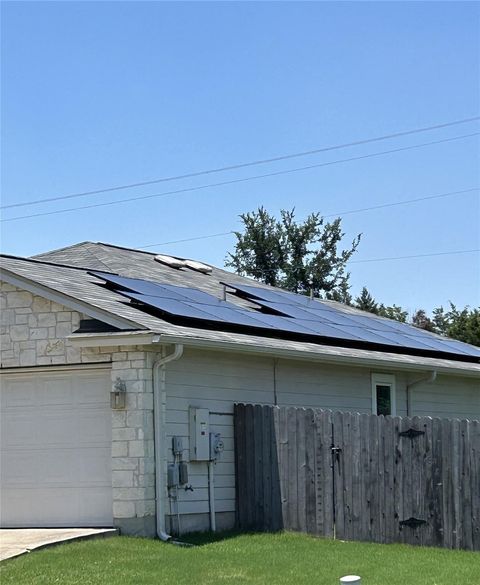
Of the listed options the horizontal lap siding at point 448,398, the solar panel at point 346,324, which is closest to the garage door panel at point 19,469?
the solar panel at point 346,324

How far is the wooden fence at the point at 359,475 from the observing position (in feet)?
45.2

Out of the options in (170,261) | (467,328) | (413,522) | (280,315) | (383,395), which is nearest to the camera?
(413,522)

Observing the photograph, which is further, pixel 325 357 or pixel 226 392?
pixel 325 357

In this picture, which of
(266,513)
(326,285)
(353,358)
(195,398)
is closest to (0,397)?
(195,398)

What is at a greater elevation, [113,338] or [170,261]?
[170,261]

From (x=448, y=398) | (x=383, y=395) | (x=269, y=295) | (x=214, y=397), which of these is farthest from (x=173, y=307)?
(x=448, y=398)

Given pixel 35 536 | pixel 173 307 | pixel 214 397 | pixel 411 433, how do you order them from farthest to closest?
pixel 173 307, pixel 214 397, pixel 411 433, pixel 35 536

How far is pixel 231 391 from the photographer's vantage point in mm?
16000

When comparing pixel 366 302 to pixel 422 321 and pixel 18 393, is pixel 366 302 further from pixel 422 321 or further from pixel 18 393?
pixel 18 393

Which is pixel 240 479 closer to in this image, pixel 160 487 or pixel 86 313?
pixel 160 487

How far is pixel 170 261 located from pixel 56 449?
7.56 metres

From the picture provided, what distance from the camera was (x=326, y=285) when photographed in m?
46.4

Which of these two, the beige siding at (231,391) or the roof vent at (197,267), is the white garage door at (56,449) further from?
the roof vent at (197,267)

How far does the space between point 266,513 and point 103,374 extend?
318 cm
